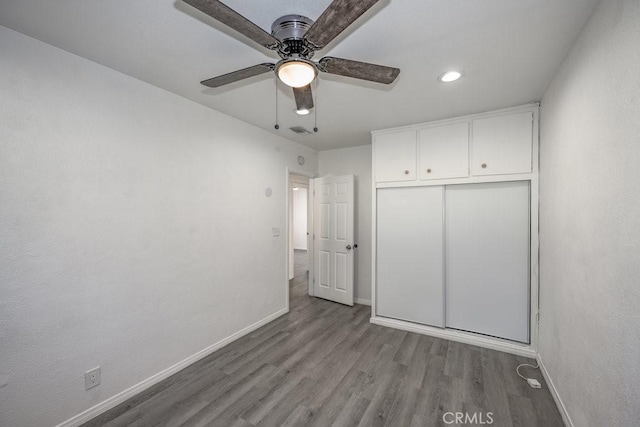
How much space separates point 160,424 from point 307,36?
8.61 ft

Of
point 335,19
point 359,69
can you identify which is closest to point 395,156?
point 359,69

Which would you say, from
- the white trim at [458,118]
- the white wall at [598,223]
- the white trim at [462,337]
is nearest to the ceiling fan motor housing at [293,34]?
the white wall at [598,223]

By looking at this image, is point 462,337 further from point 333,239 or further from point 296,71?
point 296,71

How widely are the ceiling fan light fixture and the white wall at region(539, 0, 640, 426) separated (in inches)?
54.8

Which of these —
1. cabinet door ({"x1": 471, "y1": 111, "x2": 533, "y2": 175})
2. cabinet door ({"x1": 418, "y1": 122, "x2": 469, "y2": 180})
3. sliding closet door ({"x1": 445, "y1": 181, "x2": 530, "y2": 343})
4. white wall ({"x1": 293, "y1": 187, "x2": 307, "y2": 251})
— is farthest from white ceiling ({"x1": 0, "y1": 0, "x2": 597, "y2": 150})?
white wall ({"x1": 293, "y1": 187, "x2": 307, "y2": 251})

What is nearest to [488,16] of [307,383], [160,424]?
[307,383]

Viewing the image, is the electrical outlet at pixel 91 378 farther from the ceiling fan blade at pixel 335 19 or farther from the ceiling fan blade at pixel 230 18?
the ceiling fan blade at pixel 335 19

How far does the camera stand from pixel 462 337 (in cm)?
304

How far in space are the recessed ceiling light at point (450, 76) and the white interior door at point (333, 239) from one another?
6.99ft

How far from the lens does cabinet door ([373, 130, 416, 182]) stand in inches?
132

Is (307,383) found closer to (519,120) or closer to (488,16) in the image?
(488,16)

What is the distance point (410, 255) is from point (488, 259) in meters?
0.84

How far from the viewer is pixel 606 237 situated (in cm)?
136

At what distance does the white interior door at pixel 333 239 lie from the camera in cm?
420
